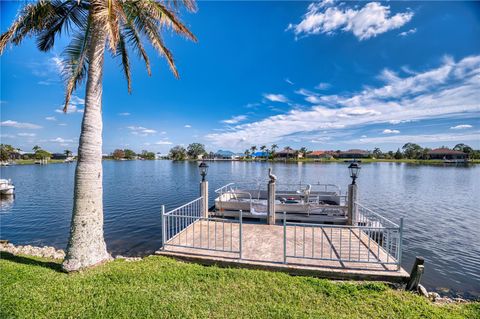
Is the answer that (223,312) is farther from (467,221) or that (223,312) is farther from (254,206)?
(467,221)

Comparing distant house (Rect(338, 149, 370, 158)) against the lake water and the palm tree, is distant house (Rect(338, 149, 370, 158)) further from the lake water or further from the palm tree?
the palm tree

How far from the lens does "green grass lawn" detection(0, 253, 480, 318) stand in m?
3.82

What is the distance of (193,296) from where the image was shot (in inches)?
168

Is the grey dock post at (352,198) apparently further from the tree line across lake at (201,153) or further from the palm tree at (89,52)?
the tree line across lake at (201,153)

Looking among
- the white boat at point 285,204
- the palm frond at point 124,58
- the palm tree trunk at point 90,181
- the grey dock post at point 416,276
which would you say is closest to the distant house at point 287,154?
the white boat at point 285,204

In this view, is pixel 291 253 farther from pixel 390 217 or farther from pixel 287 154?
pixel 287 154

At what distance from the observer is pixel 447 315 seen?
4039 mm

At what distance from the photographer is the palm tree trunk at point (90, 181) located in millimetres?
5453

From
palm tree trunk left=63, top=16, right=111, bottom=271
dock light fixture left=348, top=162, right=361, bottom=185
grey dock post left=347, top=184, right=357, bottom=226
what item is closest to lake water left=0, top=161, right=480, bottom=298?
grey dock post left=347, top=184, right=357, bottom=226

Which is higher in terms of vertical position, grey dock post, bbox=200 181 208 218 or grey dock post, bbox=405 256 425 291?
grey dock post, bbox=200 181 208 218

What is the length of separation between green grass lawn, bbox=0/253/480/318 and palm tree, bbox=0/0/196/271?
92cm

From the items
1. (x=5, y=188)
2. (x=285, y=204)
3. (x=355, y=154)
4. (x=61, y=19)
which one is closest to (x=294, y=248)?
(x=285, y=204)

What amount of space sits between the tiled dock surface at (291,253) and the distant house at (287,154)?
422 feet

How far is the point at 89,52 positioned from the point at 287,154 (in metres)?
132
